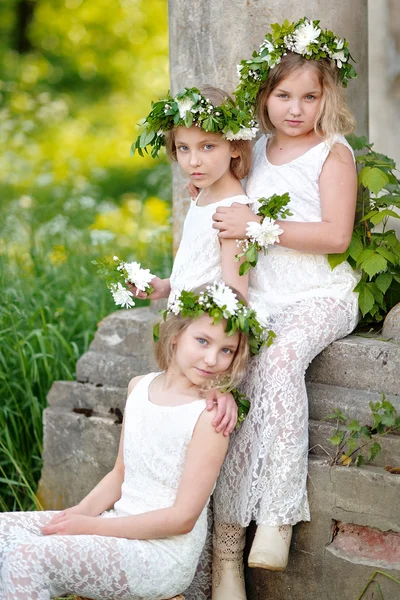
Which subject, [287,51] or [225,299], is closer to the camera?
[225,299]

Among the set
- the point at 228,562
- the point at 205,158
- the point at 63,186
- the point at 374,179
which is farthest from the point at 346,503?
the point at 63,186

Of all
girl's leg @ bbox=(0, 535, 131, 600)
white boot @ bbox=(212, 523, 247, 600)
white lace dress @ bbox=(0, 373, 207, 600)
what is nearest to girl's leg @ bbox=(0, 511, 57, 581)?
white lace dress @ bbox=(0, 373, 207, 600)

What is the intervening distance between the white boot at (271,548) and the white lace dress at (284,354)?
0.12ft

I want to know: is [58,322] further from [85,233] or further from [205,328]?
[205,328]

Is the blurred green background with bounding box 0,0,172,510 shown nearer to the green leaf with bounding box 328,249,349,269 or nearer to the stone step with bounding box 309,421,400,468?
the stone step with bounding box 309,421,400,468

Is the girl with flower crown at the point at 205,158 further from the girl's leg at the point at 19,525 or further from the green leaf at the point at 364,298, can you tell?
the girl's leg at the point at 19,525

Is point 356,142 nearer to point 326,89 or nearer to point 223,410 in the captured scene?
point 326,89

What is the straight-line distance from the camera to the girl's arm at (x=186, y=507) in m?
2.97

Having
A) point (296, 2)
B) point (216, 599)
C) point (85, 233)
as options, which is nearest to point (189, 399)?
point (216, 599)

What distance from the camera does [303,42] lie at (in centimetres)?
340

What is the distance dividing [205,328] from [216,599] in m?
1.02

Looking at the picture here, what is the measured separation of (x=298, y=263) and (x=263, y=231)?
0.35 m

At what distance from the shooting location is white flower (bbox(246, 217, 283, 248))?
128 inches

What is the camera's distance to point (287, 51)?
3480 millimetres
